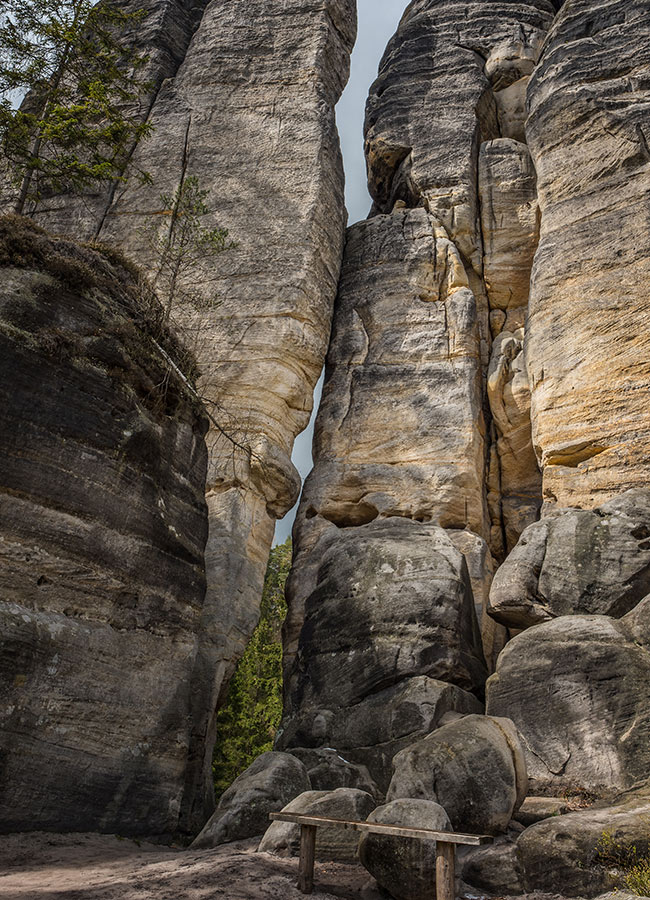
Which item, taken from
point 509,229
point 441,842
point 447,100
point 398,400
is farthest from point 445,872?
point 447,100

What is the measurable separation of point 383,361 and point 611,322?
536 centimetres

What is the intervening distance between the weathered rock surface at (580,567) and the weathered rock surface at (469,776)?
3.13m

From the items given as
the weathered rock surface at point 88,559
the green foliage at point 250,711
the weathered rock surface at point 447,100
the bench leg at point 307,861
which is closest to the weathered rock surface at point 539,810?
the bench leg at point 307,861

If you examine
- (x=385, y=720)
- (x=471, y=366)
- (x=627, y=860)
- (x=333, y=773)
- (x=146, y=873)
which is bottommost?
(x=146, y=873)

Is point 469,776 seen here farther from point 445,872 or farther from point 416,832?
point 416,832

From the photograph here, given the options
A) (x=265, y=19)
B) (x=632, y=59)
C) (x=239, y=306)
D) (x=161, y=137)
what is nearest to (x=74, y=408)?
(x=239, y=306)

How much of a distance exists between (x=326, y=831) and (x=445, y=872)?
2591mm

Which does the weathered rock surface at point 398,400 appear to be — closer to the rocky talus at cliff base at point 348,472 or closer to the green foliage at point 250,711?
the rocky talus at cliff base at point 348,472

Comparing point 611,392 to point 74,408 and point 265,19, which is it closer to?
point 74,408

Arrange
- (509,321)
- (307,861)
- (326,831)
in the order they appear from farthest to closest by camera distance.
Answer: (509,321) < (326,831) < (307,861)

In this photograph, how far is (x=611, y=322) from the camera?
14.1m

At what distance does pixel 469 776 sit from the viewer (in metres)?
8.28

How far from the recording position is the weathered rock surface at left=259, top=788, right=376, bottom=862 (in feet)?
27.8

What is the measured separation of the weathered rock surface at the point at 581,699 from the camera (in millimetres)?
9109
